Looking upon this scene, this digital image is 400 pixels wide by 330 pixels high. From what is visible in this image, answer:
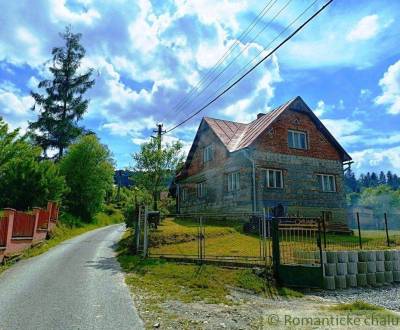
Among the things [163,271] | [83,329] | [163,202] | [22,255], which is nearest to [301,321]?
[83,329]

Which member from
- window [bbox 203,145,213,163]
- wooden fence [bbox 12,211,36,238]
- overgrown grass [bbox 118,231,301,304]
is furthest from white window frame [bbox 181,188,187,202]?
overgrown grass [bbox 118,231,301,304]

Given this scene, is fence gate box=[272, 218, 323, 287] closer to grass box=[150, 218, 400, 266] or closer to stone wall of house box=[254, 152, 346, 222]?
grass box=[150, 218, 400, 266]

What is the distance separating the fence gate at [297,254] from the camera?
10539 mm

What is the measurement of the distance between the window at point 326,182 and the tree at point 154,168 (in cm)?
1072

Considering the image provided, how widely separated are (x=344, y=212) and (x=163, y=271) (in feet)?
59.2

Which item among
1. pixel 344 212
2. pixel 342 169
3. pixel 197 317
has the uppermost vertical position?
pixel 342 169

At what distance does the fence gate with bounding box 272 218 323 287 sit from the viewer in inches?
415

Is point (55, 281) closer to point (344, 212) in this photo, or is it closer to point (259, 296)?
point (259, 296)

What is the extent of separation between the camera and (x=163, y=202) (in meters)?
21.1

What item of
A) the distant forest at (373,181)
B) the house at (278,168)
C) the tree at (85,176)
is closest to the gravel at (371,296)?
the house at (278,168)

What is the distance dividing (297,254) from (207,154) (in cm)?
1774

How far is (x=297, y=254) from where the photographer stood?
1117cm

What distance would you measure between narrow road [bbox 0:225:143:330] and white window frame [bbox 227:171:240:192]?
1159 cm

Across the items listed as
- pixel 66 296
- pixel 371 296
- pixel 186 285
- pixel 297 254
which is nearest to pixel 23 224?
pixel 66 296
